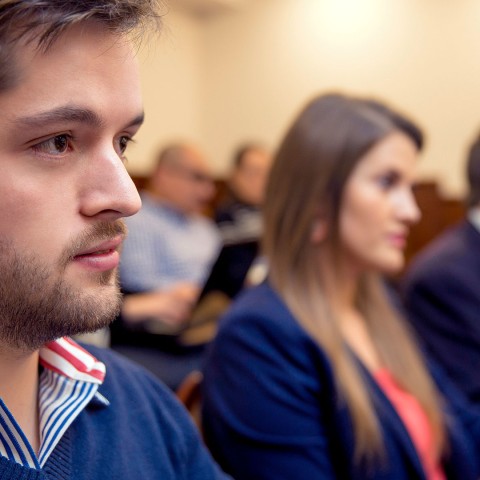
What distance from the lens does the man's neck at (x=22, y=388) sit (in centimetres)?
65

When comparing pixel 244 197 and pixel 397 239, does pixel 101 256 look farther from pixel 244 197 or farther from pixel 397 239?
pixel 244 197

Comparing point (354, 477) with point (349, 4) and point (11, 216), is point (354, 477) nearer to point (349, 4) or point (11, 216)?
point (11, 216)

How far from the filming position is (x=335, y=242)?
1.33 m

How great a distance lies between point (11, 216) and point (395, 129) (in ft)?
3.13

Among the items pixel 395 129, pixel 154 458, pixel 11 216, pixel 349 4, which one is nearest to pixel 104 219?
pixel 11 216

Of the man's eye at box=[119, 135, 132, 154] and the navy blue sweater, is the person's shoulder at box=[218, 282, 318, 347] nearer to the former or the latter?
the navy blue sweater

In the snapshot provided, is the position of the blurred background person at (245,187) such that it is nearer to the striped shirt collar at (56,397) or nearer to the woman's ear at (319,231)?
the woman's ear at (319,231)

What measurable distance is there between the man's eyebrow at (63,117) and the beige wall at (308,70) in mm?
3971

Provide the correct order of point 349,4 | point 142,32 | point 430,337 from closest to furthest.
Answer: point 142,32 → point 430,337 → point 349,4

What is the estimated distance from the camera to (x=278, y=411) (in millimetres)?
1120

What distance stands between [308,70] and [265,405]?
14.9 ft

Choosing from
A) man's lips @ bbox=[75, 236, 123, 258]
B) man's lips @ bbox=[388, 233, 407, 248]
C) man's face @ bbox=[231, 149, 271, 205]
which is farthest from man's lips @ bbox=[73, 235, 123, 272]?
man's face @ bbox=[231, 149, 271, 205]

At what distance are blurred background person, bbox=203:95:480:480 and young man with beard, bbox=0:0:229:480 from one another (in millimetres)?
450

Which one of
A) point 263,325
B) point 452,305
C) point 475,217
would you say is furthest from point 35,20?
point 475,217
